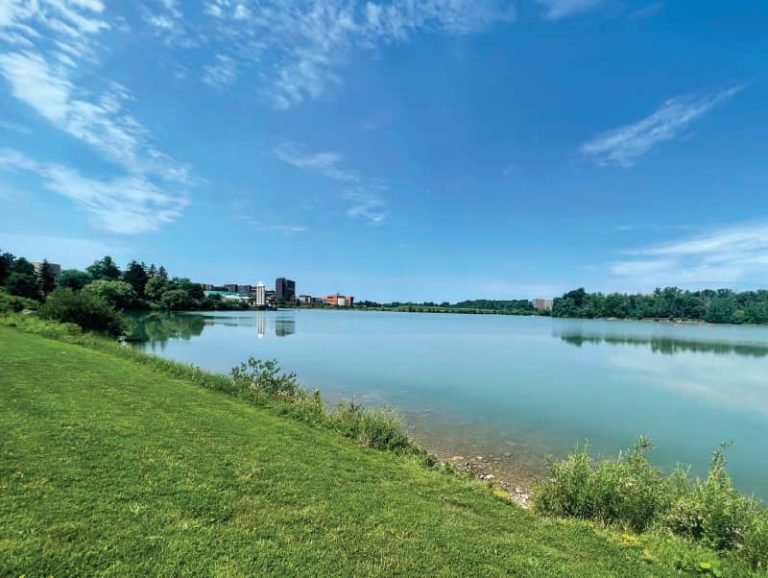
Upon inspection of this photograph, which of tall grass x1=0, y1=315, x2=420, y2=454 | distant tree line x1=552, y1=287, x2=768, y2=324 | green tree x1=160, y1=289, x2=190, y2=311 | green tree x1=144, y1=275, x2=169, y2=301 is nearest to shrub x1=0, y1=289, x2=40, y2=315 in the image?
Answer: tall grass x1=0, y1=315, x2=420, y2=454

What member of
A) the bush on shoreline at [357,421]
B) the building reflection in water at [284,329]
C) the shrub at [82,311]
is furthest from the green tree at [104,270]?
the bush on shoreline at [357,421]

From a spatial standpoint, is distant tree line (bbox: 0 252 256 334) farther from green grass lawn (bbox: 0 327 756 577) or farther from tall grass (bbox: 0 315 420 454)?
green grass lawn (bbox: 0 327 756 577)

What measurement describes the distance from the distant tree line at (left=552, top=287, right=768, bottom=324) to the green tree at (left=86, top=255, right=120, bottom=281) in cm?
18226

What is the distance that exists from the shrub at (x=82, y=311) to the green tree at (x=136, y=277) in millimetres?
86703

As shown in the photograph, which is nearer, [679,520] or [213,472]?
[213,472]

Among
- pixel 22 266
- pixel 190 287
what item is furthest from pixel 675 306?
pixel 22 266

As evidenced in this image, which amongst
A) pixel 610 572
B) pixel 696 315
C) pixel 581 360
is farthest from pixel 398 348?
pixel 696 315

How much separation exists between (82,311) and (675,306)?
192938 millimetres

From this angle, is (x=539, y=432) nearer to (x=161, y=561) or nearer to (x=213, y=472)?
(x=213, y=472)

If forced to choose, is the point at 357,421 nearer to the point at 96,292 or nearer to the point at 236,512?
the point at 236,512

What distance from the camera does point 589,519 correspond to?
6844 mm

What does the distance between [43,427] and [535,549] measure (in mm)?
8266

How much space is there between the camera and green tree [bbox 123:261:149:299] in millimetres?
104938

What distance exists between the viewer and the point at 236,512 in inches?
197
